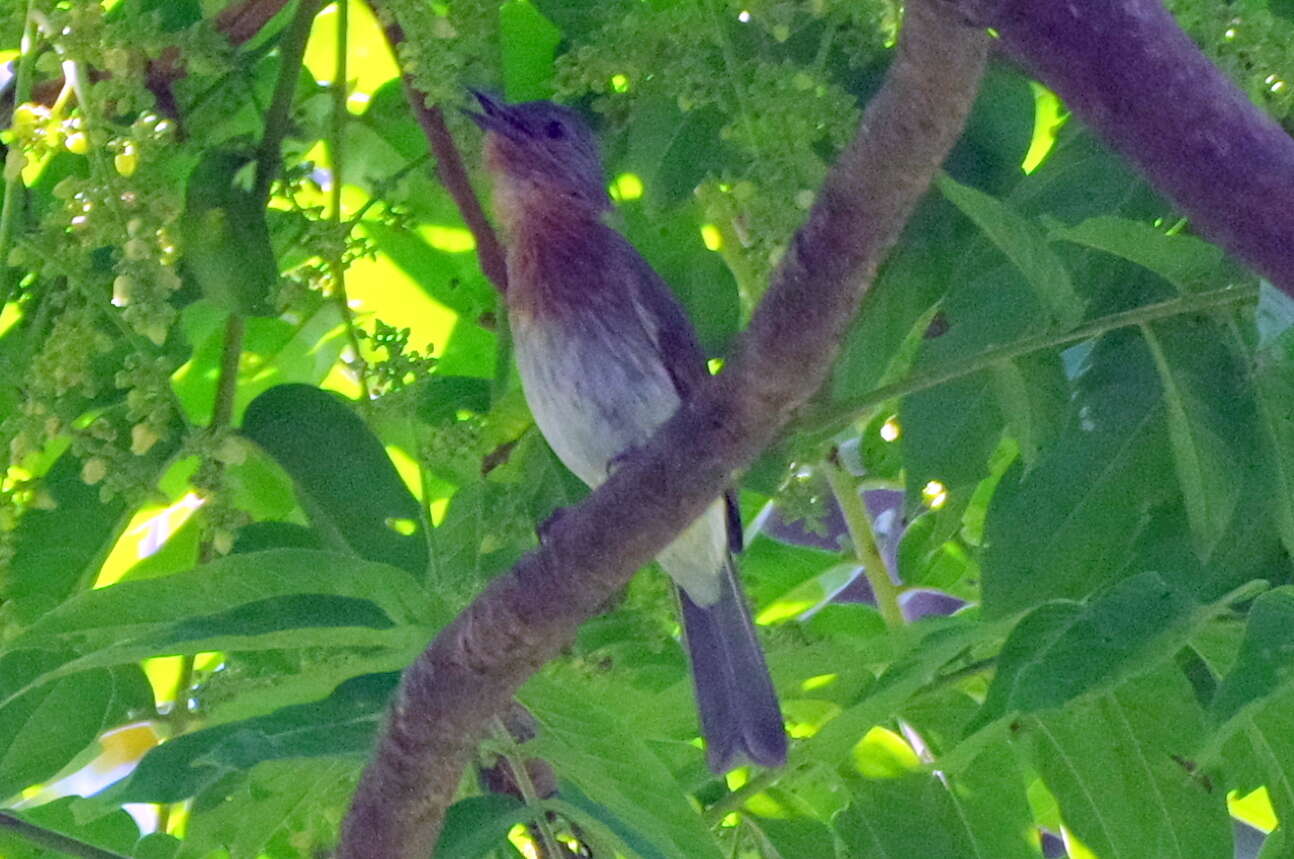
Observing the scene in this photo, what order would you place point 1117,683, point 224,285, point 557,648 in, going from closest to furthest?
point 1117,683
point 557,648
point 224,285

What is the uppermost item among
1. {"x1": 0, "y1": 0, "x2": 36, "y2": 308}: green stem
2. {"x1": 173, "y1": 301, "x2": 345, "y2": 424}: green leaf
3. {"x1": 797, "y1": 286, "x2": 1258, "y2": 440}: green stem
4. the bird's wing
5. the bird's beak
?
the bird's beak

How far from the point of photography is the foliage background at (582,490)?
1.91 m

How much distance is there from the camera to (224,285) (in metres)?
2.54

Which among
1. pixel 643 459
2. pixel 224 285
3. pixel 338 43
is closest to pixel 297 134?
pixel 338 43

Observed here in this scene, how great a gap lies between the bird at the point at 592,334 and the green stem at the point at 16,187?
0.92 m

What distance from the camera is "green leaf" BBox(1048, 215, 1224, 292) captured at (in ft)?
6.02

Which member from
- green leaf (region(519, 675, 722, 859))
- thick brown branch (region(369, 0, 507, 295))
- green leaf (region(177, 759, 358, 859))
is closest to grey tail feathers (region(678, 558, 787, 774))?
green leaf (region(519, 675, 722, 859))

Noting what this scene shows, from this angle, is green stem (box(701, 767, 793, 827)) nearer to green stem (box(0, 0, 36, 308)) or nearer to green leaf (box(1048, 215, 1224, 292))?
green leaf (box(1048, 215, 1224, 292))

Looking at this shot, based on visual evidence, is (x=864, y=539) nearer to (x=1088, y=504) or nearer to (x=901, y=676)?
(x=1088, y=504)

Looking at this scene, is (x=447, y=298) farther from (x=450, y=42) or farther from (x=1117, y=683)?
(x=1117, y=683)

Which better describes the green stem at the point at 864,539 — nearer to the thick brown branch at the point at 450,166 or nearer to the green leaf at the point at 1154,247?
the thick brown branch at the point at 450,166

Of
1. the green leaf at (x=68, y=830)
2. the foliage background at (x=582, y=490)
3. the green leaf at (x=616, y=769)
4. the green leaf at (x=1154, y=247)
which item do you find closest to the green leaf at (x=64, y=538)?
the foliage background at (x=582, y=490)

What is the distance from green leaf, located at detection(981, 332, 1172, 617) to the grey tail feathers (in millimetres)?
372

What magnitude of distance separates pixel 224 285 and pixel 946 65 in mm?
1399
